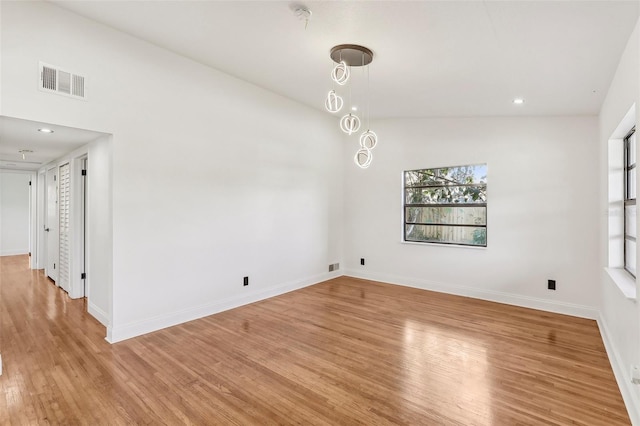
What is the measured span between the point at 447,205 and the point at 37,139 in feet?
18.6

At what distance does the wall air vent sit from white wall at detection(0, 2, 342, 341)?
0.19ft

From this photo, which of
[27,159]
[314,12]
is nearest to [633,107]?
[314,12]

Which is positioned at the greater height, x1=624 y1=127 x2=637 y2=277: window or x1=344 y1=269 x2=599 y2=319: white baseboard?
x1=624 y1=127 x2=637 y2=277: window

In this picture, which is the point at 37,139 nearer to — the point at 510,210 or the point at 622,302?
the point at 622,302

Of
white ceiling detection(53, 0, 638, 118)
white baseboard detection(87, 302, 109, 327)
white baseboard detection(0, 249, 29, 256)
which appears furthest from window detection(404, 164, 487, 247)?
white baseboard detection(0, 249, 29, 256)

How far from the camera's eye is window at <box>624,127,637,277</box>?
107 inches

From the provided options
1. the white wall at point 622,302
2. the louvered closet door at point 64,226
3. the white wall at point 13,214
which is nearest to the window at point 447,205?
the white wall at point 622,302

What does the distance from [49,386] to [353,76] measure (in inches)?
158

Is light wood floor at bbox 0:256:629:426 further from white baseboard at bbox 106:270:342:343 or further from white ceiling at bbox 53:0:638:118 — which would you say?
white ceiling at bbox 53:0:638:118

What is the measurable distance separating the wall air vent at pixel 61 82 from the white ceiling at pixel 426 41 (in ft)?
1.91

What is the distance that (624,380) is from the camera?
231 centimetres

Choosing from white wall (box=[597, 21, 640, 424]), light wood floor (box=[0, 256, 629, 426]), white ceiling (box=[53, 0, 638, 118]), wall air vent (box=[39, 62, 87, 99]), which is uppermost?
white ceiling (box=[53, 0, 638, 118])

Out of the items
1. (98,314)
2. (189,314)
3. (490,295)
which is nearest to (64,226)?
(98,314)

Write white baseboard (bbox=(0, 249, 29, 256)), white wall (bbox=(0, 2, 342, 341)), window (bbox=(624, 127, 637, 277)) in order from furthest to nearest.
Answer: white baseboard (bbox=(0, 249, 29, 256)) → white wall (bbox=(0, 2, 342, 341)) → window (bbox=(624, 127, 637, 277))
